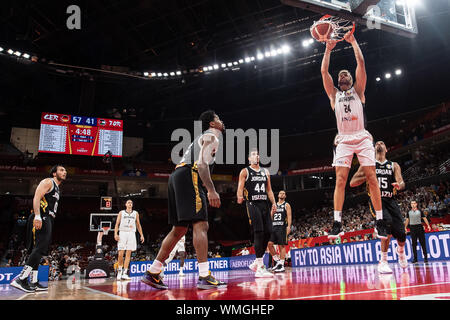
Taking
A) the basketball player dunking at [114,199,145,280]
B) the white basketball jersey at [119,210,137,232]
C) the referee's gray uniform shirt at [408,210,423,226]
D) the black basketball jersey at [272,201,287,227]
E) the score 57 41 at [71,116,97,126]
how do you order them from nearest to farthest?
the basketball player dunking at [114,199,145,280], the white basketball jersey at [119,210,137,232], the black basketball jersey at [272,201,287,227], the referee's gray uniform shirt at [408,210,423,226], the score 57 41 at [71,116,97,126]

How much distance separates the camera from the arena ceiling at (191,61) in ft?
57.8

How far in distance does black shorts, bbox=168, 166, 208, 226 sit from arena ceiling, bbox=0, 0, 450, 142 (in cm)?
1456

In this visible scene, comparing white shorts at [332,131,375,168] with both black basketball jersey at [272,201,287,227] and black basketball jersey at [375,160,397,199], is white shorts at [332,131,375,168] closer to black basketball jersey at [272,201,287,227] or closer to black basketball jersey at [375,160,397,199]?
black basketball jersey at [375,160,397,199]

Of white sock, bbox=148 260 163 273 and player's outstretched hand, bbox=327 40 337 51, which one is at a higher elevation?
player's outstretched hand, bbox=327 40 337 51

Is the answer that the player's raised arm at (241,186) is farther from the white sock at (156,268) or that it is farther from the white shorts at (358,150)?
the white sock at (156,268)

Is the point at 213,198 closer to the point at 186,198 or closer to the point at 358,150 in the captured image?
the point at 186,198

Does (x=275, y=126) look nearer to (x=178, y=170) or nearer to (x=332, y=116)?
(x=332, y=116)

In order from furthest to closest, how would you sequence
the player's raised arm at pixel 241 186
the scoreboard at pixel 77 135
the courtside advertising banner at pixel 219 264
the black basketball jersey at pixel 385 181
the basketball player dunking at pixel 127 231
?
the scoreboard at pixel 77 135 → the courtside advertising banner at pixel 219 264 → the basketball player dunking at pixel 127 231 → the player's raised arm at pixel 241 186 → the black basketball jersey at pixel 385 181

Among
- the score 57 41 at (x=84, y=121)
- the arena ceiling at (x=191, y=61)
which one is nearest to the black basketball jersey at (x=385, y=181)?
the arena ceiling at (x=191, y=61)

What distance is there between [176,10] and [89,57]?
7267 millimetres

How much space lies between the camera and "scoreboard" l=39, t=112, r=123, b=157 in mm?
20312

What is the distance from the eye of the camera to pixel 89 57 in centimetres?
2106

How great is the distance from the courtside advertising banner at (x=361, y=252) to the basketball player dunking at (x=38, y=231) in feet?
29.3

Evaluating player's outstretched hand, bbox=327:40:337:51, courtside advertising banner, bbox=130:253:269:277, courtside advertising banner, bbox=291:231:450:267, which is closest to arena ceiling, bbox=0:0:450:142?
courtside advertising banner, bbox=291:231:450:267
